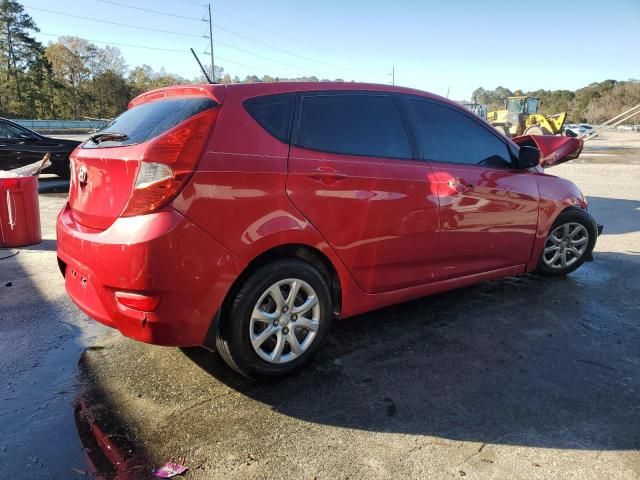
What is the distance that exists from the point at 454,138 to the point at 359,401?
88.5 inches

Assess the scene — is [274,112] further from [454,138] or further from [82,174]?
[454,138]

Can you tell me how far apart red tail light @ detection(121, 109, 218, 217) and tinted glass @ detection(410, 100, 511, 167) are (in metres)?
1.82

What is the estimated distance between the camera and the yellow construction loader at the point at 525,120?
76.5 ft

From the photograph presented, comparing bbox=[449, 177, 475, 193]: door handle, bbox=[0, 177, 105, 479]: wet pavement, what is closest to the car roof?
bbox=[449, 177, 475, 193]: door handle

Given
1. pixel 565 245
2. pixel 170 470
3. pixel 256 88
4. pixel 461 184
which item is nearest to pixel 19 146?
pixel 256 88

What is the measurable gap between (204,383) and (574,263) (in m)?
4.03

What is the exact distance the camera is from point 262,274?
2787 millimetres

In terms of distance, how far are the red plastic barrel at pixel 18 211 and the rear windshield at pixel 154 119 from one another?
361 cm

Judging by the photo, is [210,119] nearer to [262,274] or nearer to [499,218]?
[262,274]

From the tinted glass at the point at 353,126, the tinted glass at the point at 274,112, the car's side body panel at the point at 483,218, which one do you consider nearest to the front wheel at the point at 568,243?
the car's side body panel at the point at 483,218

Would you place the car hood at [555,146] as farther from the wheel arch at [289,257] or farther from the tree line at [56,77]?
the tree line at [56,77]

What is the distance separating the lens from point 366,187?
3186mm

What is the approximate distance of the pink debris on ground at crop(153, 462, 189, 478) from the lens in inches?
87.1

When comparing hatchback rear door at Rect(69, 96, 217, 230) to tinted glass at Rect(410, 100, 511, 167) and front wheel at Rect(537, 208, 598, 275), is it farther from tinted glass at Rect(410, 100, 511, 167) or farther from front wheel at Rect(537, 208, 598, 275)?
front wheel at Rect(537, 208, 598, 275)
